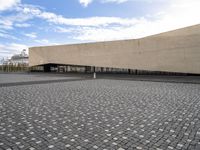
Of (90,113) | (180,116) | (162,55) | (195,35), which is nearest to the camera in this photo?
(180,116)

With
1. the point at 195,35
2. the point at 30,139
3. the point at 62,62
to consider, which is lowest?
the point at 30,139

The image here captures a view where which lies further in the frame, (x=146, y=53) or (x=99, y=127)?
(x=146, y=53)

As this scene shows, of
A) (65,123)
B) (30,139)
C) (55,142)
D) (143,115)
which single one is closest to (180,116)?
(143,115)

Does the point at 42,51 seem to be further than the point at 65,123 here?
Yes

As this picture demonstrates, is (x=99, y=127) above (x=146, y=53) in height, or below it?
below

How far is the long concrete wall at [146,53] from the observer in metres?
27.3

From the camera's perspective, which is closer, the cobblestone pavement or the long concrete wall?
the cobblestone pavement

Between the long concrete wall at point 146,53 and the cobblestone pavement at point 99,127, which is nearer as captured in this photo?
the cobblestone pavement at point 99,127

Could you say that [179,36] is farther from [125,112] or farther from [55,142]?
[55,142]

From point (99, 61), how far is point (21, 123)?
29.9 metres

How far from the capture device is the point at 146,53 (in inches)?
1216

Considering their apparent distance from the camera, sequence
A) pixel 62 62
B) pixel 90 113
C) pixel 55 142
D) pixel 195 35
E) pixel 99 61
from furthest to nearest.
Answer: pixel 62 62 < pixel 99 61 < pixel 195 35 < pixel 90 113 < pixel 55 142

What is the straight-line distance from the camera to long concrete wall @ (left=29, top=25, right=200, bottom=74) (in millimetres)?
27328

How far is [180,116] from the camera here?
6934 mm
